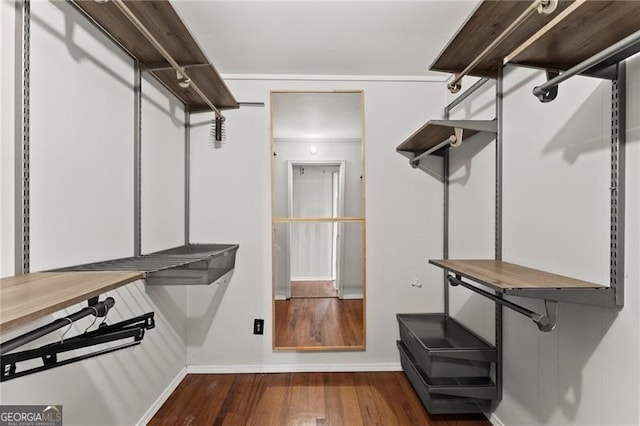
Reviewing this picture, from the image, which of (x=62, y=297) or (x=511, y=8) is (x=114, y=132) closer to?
(x=62, y=297)

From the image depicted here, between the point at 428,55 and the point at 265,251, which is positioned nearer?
the point at 428,55

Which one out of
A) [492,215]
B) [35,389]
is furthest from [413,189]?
[35,389]

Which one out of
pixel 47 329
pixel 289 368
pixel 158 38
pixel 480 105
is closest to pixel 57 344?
pixel 47 329

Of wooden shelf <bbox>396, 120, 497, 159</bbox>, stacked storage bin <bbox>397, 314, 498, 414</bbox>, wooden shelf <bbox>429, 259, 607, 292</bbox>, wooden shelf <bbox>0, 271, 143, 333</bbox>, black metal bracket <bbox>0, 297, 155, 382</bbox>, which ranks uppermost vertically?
wooden shelf <bbox>396, 120, 497, 159</bbox>

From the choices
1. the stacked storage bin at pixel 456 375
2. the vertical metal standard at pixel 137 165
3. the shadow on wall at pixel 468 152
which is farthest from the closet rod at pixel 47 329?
the shadow on wall at pixel 468 152

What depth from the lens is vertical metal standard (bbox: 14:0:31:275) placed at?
3.38 ft

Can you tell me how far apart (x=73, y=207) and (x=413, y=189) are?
2127 millimetres

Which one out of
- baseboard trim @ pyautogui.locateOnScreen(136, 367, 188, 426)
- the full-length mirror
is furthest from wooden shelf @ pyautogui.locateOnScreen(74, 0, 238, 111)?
baseboard trim @ pyautogui.locateOnScreen(136, 367, 188, 426)

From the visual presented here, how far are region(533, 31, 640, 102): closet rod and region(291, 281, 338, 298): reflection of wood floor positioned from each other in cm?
186

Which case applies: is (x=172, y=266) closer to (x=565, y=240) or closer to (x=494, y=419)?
(x=565, y=240)

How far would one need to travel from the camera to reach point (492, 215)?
1.79 meters

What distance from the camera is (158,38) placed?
153cm

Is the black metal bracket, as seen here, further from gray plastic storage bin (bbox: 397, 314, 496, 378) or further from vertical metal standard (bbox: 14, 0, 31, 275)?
gray plastic storage bin (bbox: 397, 314, 496, 378)

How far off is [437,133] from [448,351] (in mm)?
1305
